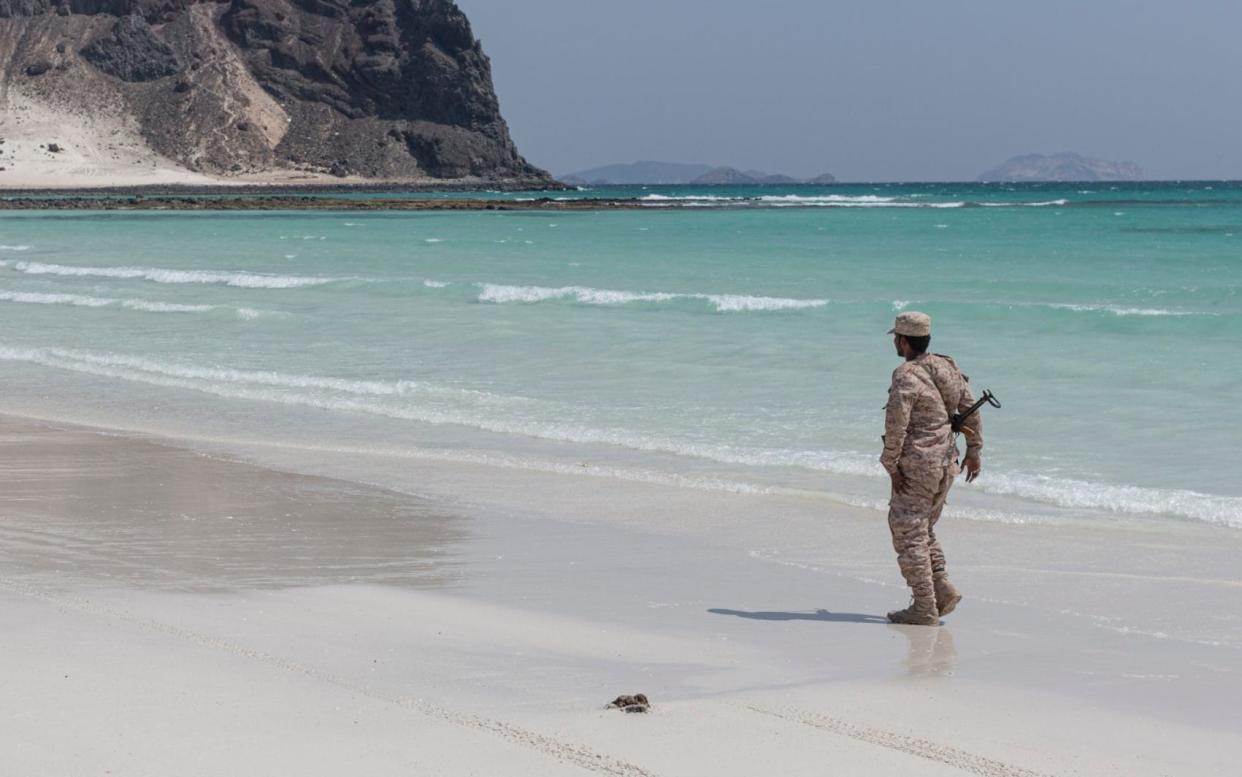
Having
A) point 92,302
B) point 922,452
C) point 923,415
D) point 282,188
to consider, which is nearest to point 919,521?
point 922,452

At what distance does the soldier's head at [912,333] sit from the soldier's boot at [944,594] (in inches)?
40.4

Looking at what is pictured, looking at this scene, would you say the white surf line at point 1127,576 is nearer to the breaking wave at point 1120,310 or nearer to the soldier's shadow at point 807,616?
the soldier's shadow at point 807,616

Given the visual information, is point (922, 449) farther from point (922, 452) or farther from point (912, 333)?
point (912, 333)

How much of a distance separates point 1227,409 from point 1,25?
171m

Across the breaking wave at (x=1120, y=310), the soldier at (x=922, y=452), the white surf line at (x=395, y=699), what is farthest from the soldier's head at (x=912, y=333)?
the breaking wave at (x=1120, y=310)

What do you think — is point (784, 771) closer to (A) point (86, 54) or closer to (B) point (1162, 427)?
(B) point (1162, 427)

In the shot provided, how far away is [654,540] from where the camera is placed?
8609 mm

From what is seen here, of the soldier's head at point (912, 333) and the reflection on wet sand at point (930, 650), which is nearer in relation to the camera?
the reflection on wet sand at point (930, 650)

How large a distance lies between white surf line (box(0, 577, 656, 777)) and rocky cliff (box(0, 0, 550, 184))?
5685 inches

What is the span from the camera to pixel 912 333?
672 centimetres

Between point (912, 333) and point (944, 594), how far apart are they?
120 centimetres

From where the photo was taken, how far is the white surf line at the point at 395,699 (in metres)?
4.64

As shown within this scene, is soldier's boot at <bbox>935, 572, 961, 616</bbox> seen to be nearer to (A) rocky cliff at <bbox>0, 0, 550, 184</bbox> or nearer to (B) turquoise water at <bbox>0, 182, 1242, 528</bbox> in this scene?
(B) turquoise water at <bbox>0, 182, 1242, 528</bbox>

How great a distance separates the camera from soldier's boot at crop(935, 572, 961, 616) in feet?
22.2
